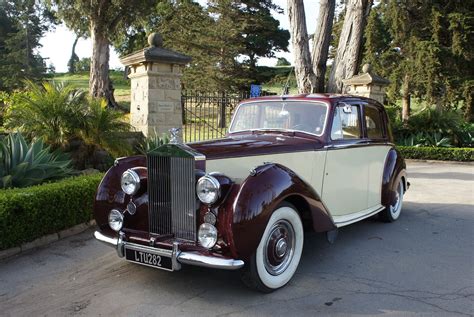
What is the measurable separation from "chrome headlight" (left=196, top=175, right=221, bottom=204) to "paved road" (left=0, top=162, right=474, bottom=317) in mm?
856

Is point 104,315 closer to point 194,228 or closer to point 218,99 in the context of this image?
point 194,228

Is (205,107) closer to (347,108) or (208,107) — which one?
(208,107)

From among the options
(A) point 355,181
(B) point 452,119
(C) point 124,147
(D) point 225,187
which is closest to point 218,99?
(C) point 124,147

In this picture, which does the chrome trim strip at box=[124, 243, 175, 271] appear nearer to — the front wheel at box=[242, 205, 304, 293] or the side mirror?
the front wheel at box=[242, 205, 304, 293]

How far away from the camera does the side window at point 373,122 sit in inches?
218

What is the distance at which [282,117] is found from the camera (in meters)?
5.01

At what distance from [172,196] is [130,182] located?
0.46 meters

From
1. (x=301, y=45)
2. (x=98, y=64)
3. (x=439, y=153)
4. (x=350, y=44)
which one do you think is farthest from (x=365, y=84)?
(x=98, y=64)

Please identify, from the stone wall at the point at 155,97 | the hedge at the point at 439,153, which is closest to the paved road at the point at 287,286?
the stone wall at the point at 155,97

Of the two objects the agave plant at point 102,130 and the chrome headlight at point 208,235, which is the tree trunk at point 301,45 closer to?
the agave plant at point 102,130

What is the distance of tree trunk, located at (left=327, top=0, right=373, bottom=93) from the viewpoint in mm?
11797

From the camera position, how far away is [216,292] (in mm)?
3631

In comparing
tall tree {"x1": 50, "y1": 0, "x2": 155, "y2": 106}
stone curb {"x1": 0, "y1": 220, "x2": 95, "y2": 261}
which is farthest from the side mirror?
tall tree {"x1": 50, "y1": 0, "x2": 155, "y2": 106}

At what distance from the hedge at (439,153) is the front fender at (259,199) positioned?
10791mm
